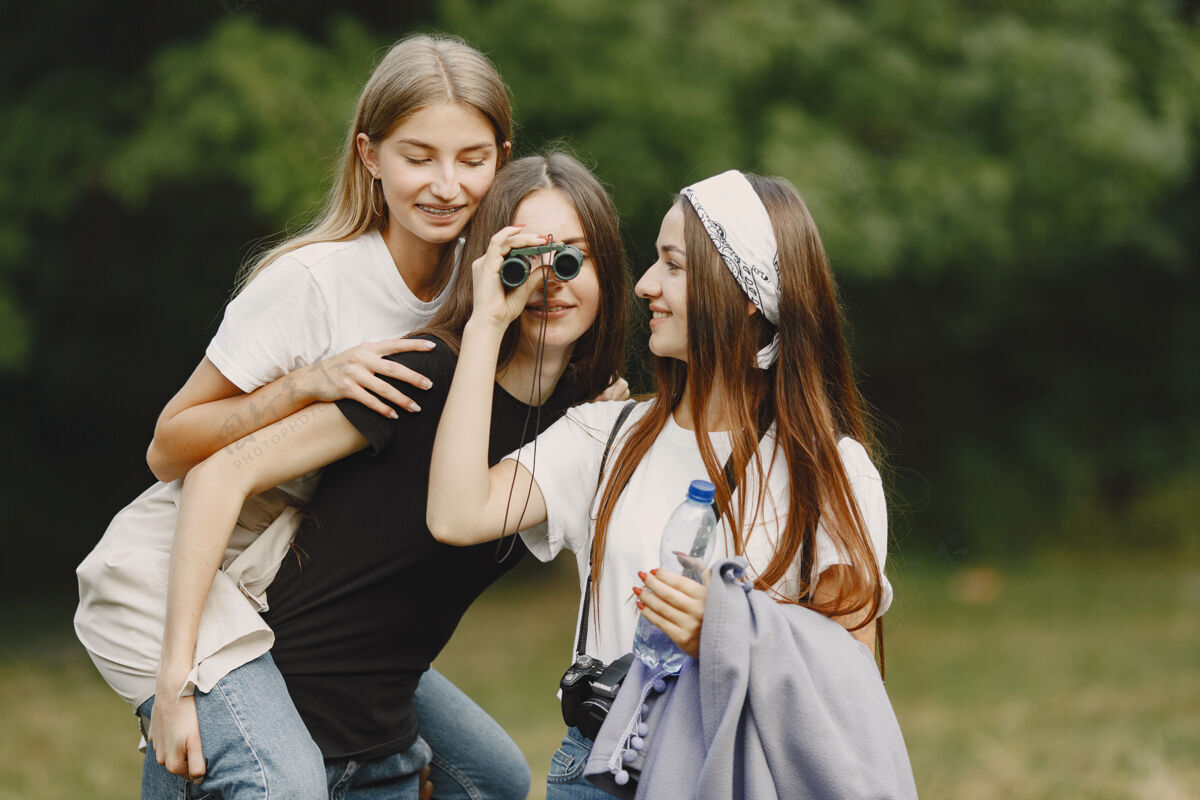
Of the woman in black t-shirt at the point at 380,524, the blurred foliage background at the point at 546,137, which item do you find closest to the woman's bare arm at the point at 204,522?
the woman in black t-shirt at the point at 380,524

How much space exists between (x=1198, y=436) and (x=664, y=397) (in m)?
10.5

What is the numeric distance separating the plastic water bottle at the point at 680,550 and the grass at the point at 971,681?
354cm

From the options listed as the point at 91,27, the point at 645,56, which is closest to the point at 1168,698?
the point at 645,56

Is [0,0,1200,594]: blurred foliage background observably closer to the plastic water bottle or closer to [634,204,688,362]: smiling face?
[634,204,688,362]: smiling face

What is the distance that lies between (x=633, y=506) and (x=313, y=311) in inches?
33.4

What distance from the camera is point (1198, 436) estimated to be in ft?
37.7

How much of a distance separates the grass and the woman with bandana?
3431 mm

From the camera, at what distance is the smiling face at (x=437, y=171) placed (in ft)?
8.98

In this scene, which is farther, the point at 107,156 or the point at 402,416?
the point at 107,156

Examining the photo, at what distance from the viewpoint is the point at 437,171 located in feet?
9.03

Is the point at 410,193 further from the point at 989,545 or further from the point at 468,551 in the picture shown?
the point at 989,545

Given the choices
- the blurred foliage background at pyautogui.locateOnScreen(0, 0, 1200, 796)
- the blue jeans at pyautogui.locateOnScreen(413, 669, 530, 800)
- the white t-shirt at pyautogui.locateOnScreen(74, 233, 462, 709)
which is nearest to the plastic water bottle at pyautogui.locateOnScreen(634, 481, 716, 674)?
the white t-shirt at pyautogui.locateOnScreen(74, 233, 462, 709)

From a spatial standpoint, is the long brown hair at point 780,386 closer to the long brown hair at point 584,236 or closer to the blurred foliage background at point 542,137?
the long brown hair at point 584,236

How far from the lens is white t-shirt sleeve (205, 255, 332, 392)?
102 inches
